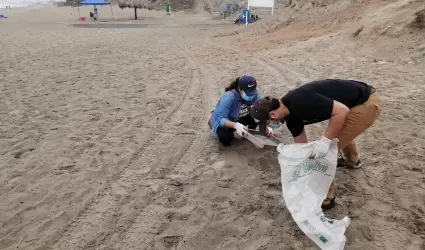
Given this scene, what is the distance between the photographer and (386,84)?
18.4 feet

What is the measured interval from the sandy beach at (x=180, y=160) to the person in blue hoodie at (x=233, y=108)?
9.3 inches

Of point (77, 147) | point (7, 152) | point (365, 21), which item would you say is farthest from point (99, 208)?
point (365, 21)

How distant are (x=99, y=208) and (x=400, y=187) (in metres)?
2.59

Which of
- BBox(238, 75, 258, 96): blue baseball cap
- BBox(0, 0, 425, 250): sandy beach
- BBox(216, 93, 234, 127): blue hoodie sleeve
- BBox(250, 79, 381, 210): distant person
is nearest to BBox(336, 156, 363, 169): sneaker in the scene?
BBox(0, 0, 425, 250): sandy beach

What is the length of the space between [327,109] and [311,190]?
1.94ft

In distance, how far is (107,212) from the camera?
117 inches

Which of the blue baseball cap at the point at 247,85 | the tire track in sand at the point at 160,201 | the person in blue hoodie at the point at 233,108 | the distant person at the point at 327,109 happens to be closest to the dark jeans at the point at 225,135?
the person in blue hoodie at the point at 233,108

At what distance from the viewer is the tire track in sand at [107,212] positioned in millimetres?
2664

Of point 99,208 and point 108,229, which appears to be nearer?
point 108,229

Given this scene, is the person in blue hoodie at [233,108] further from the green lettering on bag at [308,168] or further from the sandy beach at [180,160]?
the green lettering on bag at [308,168]

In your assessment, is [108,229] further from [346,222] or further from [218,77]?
[218,77]

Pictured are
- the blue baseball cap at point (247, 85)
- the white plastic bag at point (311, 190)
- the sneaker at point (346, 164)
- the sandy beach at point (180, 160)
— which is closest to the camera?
the white plastic bag at point (311, 190)

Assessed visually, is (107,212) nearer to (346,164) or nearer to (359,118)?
(359,118)

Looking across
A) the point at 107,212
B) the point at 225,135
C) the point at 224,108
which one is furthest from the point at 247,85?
the point at 107,212
